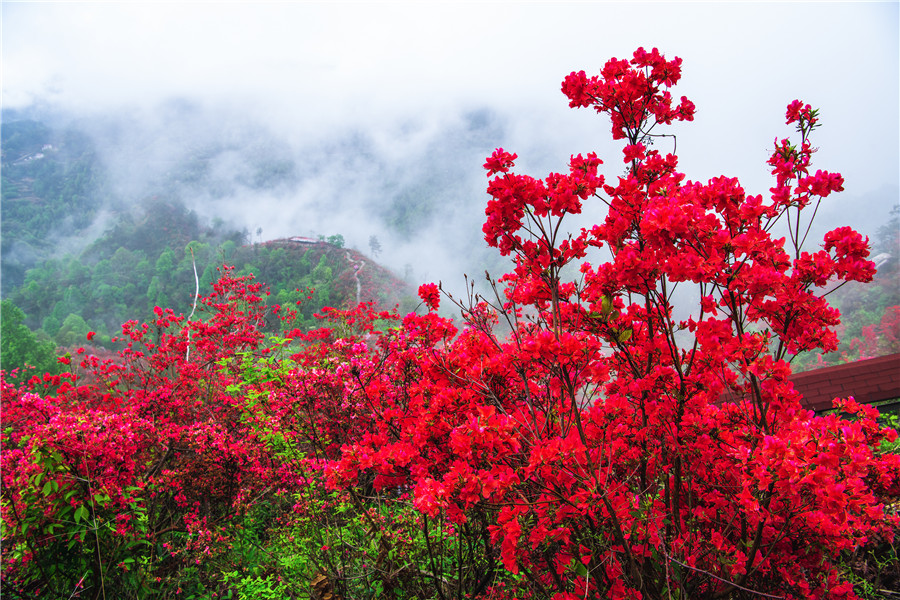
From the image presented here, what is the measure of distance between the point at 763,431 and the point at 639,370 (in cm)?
46

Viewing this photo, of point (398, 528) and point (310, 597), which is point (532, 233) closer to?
point (398, 528)

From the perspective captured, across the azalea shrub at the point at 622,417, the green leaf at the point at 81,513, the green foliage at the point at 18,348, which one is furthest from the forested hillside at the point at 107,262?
the azalea shrub at the point at 622,417

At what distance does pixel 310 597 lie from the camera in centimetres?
255

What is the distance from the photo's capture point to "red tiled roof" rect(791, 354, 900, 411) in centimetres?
434

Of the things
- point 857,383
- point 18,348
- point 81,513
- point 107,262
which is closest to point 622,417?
point 81,513

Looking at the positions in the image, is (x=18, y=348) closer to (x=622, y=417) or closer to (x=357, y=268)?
(x=357, y=268)

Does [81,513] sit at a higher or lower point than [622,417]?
lower

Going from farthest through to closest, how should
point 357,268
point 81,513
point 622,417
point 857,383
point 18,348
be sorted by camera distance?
point 357,268 → point 18,348 → point 857,383 → point 81,513 → point 622,417

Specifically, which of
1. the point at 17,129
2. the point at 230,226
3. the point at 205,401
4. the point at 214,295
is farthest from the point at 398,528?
the point at 17,129

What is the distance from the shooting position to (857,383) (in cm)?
441

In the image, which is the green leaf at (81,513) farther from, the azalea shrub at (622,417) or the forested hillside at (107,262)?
the forested hillside at (107,262)

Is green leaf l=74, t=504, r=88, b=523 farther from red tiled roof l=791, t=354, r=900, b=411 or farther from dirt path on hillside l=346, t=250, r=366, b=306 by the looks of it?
dirt path on hillside l=346, t=250, r=366, b=306

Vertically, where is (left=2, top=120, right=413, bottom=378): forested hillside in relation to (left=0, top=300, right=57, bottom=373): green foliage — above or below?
above

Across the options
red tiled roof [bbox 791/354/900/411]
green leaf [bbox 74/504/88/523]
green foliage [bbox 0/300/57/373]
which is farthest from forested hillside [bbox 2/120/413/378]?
red tiled roof [bbox 791/354/900/411]
